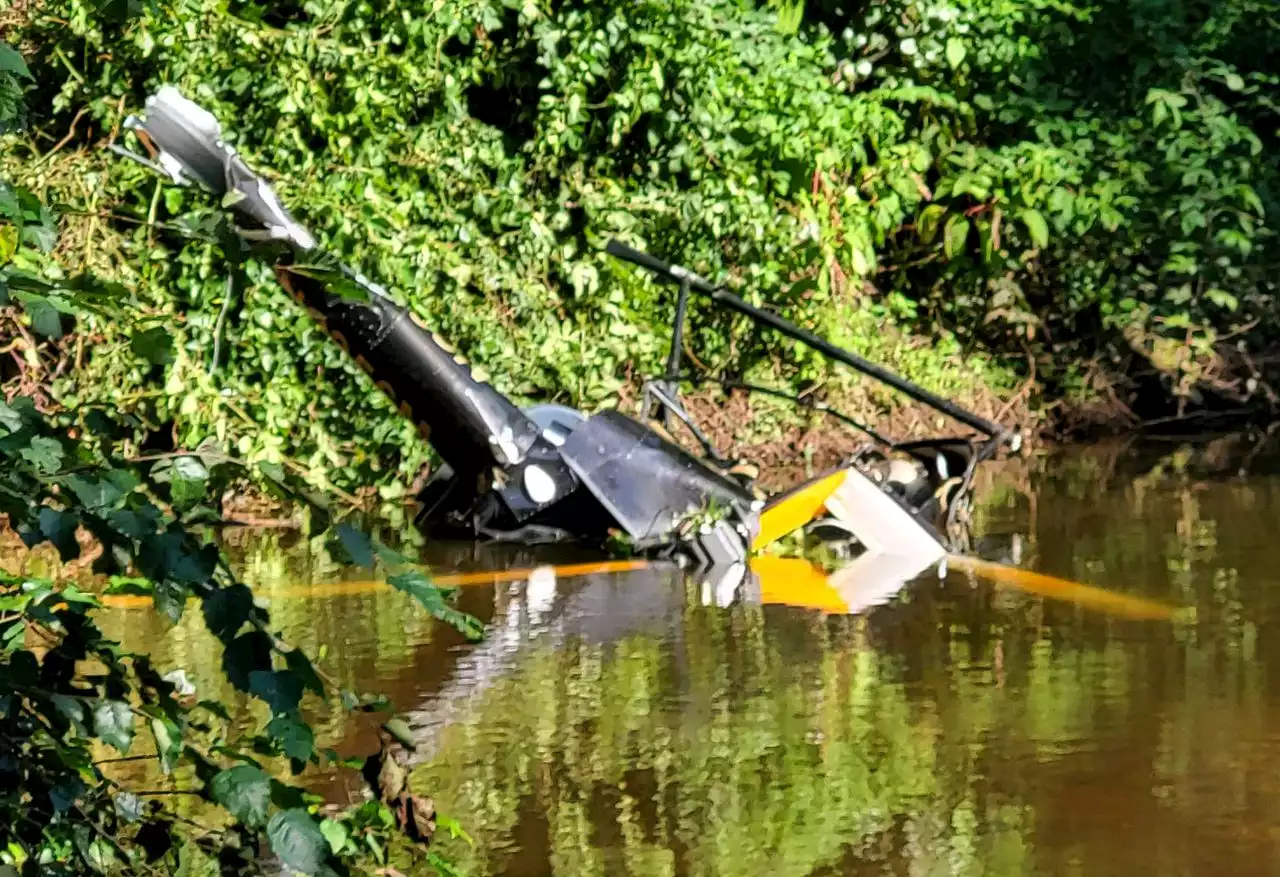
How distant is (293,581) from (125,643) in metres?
0.99

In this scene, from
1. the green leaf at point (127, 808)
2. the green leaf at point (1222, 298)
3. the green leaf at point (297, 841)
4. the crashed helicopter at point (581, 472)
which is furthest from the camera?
the green leaf at point (1222, 298)

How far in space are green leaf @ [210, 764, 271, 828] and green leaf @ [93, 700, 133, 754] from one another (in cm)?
21

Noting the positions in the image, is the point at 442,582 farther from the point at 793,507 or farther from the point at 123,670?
the point at 123,670

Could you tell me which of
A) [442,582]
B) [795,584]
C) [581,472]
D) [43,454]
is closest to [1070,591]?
[795,584]

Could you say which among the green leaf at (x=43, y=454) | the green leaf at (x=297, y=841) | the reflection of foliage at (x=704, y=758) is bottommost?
the reflection of foliage at (x=704, y=758)

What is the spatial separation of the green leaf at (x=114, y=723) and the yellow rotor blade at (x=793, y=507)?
13.7 feet

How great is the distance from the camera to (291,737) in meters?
1.87

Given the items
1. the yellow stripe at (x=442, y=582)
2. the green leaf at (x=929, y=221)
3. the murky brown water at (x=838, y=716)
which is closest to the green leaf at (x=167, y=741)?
the murky brown water at (x=838, y=716)

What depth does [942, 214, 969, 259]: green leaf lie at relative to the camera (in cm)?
984

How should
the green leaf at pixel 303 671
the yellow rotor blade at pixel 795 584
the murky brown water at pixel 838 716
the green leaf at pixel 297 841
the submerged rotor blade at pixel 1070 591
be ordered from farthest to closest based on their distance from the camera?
the yellow rotor blade at pixel 795 584 → the submerged rotor blade at pixel 1070 591 → the murky brown water at pixel 838 716 → the green leaf at pixel 303 671 → the green leaf at pixel 297 841

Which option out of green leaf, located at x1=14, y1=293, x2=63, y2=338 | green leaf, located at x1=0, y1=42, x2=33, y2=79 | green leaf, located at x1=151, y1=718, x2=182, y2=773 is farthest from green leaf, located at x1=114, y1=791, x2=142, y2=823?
green leaf, located at x1=0, y1=42, x2=33, y2=79

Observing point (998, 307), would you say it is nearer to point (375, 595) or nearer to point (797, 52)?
point (797, 52)

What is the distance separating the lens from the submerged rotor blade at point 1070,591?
5027 mm

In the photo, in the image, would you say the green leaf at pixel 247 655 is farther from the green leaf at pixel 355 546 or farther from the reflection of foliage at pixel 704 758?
the reflection of foliage at pixel 704 758
